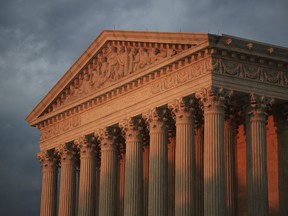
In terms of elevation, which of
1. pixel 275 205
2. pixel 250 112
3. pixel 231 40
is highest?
pixel 231 40

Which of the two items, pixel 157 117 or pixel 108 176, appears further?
pixel 108 176

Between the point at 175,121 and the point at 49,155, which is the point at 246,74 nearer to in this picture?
the point at 175,121

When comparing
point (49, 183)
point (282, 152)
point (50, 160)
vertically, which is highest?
point (50, 160)

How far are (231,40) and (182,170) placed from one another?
8.85 m

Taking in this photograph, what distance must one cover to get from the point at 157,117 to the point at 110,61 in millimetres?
8395

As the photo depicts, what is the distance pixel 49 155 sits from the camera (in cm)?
7319

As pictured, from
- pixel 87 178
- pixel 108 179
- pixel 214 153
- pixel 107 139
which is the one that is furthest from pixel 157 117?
pixel 87 178

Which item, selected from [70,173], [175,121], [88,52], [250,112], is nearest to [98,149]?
[70,173]

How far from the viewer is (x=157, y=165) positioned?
58750 mm

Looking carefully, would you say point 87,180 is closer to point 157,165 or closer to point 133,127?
point 133,127

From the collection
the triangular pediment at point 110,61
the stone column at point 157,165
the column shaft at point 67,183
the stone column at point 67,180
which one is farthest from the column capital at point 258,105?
the column shaft at point 67,183

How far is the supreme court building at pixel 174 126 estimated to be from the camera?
54.2 meters

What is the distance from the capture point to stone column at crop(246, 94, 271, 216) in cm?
5375

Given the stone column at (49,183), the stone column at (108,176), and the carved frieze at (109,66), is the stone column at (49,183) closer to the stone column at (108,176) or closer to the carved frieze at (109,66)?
the carved frieze at (109,66)
